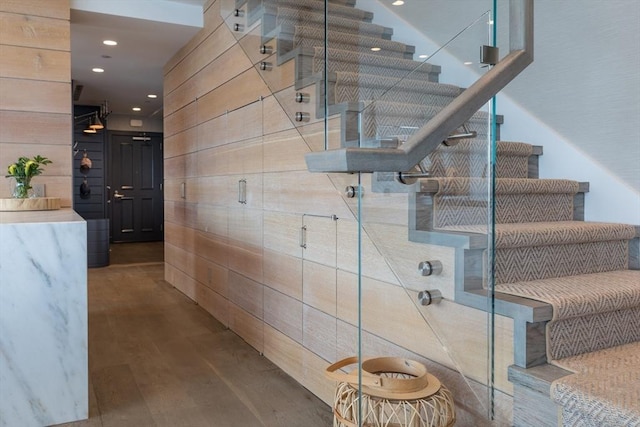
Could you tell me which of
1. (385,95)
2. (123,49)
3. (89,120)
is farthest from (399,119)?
(89,120)

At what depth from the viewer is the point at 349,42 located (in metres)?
2.19

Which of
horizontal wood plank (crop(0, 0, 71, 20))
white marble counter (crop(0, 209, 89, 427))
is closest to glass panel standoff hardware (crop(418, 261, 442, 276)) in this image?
white marble counter (crop(0, 209, 89, 427))

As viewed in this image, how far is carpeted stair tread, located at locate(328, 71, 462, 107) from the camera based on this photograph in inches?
60.6

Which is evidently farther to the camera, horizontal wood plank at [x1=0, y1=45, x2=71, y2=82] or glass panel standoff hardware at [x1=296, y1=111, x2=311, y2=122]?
horizontal wood plank at [x1=0, y1=45, x2=71, y2=82]

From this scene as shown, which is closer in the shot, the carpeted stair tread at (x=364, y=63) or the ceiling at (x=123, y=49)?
the carpeted stair tread at (x=364, y=63)

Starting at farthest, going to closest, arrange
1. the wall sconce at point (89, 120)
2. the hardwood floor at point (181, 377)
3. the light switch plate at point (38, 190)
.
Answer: the wall sconce at point (89, 120), the light switch plate at point (38, 190), the hardwood floor at point (181, 377)

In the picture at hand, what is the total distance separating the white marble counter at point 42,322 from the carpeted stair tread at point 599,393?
7.22 feet

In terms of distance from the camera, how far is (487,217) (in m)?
1.50

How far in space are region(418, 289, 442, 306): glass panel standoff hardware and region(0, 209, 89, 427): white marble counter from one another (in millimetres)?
1812

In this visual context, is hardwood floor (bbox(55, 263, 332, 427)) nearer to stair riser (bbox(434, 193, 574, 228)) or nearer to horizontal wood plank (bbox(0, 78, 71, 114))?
stair riser (bbox(434, 193, 574, 228))

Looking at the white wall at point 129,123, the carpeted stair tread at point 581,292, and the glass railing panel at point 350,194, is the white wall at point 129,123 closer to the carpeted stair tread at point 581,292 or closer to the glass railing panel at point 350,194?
the glass railing panel at point 350,194

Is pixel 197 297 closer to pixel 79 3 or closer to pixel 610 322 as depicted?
pixel 79 3

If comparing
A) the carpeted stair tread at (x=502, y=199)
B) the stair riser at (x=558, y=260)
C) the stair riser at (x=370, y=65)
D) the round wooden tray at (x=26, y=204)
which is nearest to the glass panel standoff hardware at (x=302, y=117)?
the stair riser at (x=370, y=65)

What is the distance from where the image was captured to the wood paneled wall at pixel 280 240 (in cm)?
157
